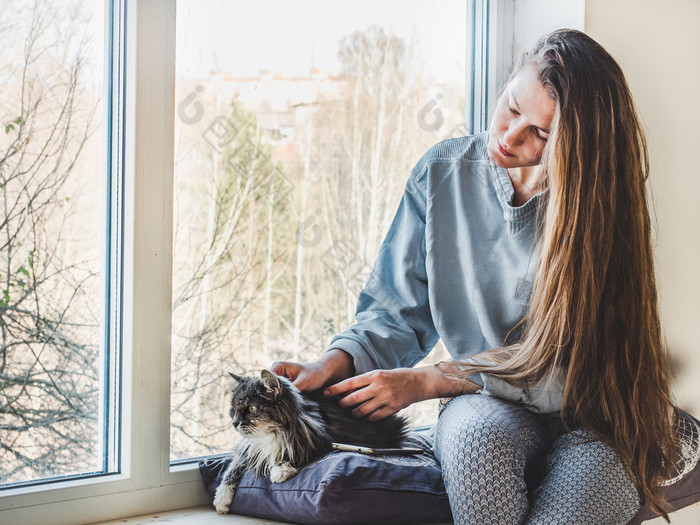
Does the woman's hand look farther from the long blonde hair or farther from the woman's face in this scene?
the woman's face

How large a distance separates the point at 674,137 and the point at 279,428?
123 centimetres

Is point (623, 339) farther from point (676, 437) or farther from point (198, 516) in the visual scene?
point (198, 516)

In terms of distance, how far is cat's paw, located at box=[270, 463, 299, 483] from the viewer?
4.12ft

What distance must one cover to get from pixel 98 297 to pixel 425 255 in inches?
27.3

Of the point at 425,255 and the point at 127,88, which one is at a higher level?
the point at 127,88

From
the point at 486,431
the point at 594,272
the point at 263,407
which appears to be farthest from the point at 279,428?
the point at 594,272

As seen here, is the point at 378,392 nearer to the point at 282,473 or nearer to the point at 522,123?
the point at 282,473

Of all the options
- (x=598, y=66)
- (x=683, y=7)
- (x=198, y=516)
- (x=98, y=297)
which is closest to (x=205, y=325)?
(x=98, y=297)

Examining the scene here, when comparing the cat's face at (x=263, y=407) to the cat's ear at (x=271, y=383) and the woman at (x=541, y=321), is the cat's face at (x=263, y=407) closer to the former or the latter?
the cat's ear at (x=271, y=383)

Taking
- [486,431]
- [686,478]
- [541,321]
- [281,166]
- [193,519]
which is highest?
[281,166]

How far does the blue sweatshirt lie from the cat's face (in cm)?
20

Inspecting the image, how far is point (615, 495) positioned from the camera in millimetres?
1139

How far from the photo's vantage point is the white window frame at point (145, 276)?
1.37 metres

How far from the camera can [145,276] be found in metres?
1.39
